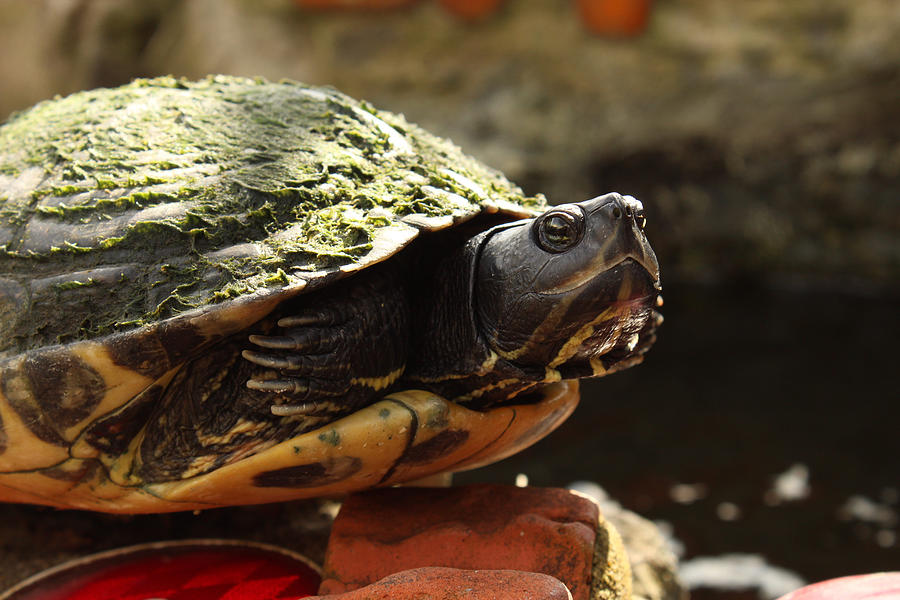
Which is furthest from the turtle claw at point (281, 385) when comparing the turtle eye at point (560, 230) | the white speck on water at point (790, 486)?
the white speck on water at point (790, 486)

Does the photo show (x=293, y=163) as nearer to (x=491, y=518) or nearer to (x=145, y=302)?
(x=145, y=302)

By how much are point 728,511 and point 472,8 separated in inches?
149

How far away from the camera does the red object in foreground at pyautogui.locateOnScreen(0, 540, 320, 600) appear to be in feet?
4.47

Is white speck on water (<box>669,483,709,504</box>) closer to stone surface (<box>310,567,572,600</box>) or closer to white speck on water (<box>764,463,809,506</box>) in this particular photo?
white speck on water (<box>764,463,809,506</box>)

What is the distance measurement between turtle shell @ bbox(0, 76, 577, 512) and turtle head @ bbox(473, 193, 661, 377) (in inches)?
5.1

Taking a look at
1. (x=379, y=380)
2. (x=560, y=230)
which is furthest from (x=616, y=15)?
(x=379, y=380)

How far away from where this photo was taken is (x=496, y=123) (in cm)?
513

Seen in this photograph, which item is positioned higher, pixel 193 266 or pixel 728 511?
pixel 193 266

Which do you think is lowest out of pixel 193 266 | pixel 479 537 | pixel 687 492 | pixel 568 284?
pixel 687 492

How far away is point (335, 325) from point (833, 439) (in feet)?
7.62

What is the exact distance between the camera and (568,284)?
1216 millimetres

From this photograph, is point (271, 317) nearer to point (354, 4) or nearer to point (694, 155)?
point (694, 155)

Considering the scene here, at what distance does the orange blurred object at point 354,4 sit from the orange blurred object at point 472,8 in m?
0.28

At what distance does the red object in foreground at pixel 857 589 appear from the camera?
1.37 metres
